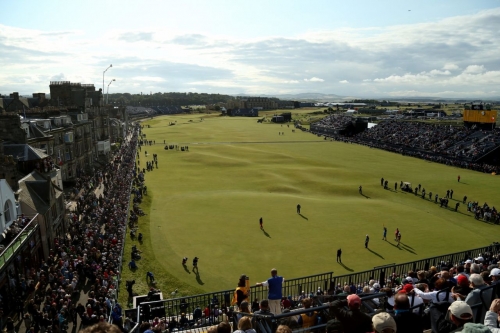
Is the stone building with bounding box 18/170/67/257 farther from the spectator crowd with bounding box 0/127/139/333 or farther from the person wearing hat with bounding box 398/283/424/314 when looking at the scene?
the person wearing hat with bounding box 398/283/424/314

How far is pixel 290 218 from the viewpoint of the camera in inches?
1254

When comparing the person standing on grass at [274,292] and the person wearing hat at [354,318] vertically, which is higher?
the person wearing hat at [354,318]

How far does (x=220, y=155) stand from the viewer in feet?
225

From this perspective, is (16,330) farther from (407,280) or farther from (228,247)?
(407,280)

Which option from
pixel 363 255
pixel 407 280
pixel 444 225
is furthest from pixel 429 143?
pixel 407 280

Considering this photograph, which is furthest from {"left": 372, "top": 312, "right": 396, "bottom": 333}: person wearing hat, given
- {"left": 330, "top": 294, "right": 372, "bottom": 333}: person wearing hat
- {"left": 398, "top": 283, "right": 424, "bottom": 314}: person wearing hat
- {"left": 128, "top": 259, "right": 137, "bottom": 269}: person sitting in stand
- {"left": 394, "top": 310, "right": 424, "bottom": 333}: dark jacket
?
{"left": 128, "top": 259, "right": 137, "bottom": 269}: person sitting in stand

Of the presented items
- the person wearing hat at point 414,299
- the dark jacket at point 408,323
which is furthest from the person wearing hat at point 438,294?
the dark jacket at point 408,323

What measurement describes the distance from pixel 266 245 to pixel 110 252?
33.3 ft

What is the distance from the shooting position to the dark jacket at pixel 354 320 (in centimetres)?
647

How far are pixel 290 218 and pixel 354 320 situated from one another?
25440 millimetres

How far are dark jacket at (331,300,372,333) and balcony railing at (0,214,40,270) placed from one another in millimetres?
16108

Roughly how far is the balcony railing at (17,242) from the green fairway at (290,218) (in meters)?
5.57

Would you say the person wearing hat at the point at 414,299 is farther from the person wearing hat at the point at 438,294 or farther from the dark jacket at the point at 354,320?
the dark jacket at the point at 354,320

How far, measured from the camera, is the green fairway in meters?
22.7
